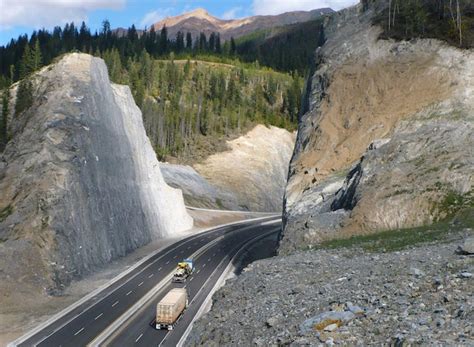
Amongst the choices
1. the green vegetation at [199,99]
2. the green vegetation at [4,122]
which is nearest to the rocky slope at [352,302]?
the green vegetation at [4,122]

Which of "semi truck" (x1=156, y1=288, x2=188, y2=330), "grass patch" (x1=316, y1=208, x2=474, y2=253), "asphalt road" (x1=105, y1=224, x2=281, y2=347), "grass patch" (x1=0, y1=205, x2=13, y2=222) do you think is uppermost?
"grass patch" (x1=0, y1=205, x2=13, y2=222)

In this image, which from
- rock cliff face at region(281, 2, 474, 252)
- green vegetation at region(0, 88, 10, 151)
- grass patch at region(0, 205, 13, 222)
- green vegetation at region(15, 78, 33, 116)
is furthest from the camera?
green vegetation at region(0, 88, 10, 151)

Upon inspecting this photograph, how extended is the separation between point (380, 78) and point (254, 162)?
67.8m

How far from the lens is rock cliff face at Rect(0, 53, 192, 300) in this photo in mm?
40406

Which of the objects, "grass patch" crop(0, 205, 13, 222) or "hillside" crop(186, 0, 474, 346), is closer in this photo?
"hillside" crop(186, 0, 474, 346)

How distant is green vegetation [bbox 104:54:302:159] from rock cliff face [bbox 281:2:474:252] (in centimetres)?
6742

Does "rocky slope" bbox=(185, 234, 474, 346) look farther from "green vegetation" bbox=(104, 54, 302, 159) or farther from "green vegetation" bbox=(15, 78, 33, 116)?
"green vegetation" bbox=(104, 54, 302, 159)

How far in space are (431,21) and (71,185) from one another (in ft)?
126

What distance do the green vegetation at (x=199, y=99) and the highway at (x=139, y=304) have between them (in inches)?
2327

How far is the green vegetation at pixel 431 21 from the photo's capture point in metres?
44.3

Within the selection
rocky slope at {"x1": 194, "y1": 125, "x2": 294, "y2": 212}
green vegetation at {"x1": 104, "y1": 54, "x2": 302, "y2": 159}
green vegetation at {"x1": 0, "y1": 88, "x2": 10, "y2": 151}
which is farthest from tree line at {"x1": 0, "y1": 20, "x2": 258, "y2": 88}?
green vegetation at {"x1": 0, "y1": 88, "x2": 10, "y2": 151}

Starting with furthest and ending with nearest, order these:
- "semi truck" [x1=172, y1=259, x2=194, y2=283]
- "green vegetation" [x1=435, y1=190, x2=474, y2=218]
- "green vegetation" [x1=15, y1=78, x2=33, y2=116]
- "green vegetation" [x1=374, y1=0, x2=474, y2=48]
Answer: "green vegetation" [x1=15, y1=78, x2=33, y2=116] → "green vegetation" [x1=374, y1=0, x2=474, y2=48] → "semi truck" [x1=172, y1=259, x2=194, y2=283] → "green vegetation" [x1=435, y1=190, x2=474, y2=218]

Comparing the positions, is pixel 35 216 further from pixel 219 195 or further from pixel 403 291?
pixel 219 195

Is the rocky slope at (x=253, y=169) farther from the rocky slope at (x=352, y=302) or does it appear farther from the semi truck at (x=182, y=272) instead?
the rocky slope at (x=352, y=302)
